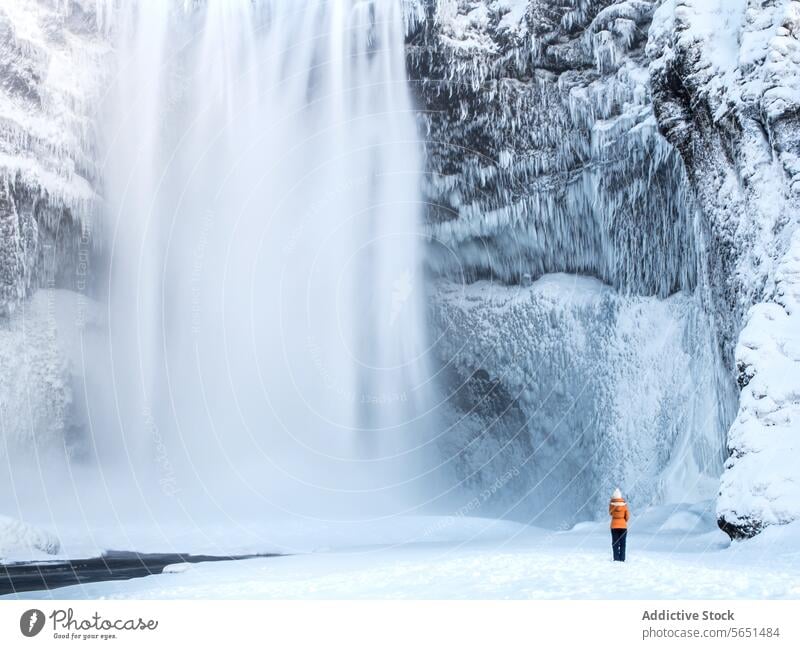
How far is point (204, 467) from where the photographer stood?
62.4ft

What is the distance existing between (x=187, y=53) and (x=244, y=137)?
2130mm

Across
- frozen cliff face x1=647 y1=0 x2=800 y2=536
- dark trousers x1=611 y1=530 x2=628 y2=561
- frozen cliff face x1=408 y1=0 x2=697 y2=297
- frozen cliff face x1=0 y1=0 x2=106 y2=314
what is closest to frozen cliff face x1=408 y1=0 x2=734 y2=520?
frozen cliff face x1=408 y1=0 x2=697 y2=297

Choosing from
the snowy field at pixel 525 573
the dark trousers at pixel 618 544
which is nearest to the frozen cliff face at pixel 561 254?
the snowy field at pixel 525 573

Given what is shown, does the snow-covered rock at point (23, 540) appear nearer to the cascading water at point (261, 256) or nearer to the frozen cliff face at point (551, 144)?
the cascading water at point (261, 256)

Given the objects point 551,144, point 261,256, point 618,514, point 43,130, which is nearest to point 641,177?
point 551,144

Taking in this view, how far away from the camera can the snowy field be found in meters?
7.03

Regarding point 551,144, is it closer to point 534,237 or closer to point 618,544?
point 534,237

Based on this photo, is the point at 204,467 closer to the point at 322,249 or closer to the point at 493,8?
the point at 322,249

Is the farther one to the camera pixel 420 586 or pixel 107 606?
pixel 420 586

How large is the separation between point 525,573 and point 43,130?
1556 centimetres

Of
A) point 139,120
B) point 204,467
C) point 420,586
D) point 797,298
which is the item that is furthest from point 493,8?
point 420,586

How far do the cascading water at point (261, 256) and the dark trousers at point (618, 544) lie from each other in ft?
36.3

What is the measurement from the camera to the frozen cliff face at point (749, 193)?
9742 millimetres

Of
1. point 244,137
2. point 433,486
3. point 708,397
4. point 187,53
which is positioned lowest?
point 433,486
